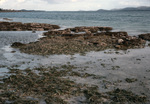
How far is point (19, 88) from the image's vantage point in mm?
11898

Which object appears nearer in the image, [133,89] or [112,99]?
[112,99]

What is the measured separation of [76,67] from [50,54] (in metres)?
5.82

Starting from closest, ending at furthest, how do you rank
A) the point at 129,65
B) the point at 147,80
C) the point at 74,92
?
the point at 74,92 < the point at 147,80 < the point at 129,65

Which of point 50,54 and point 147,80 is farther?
point 50,54

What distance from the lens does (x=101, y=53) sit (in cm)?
2255

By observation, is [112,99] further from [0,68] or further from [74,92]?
[0,68]

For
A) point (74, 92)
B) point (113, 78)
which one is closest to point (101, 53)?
point (113, 78)

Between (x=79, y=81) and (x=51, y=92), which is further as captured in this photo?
(x=79, y=81)

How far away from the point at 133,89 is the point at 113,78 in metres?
2.26

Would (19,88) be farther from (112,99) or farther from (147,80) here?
(147,80)

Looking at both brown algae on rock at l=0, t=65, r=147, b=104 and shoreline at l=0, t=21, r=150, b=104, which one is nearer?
brown algae on rock at l=0, t=65, r=147, b=104

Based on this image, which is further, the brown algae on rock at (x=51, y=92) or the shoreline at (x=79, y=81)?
the shoreline at (x=79, y=81)

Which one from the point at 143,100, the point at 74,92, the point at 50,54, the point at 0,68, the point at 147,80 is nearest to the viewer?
the point at 143,100

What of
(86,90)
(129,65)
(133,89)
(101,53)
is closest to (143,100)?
(133,89)
